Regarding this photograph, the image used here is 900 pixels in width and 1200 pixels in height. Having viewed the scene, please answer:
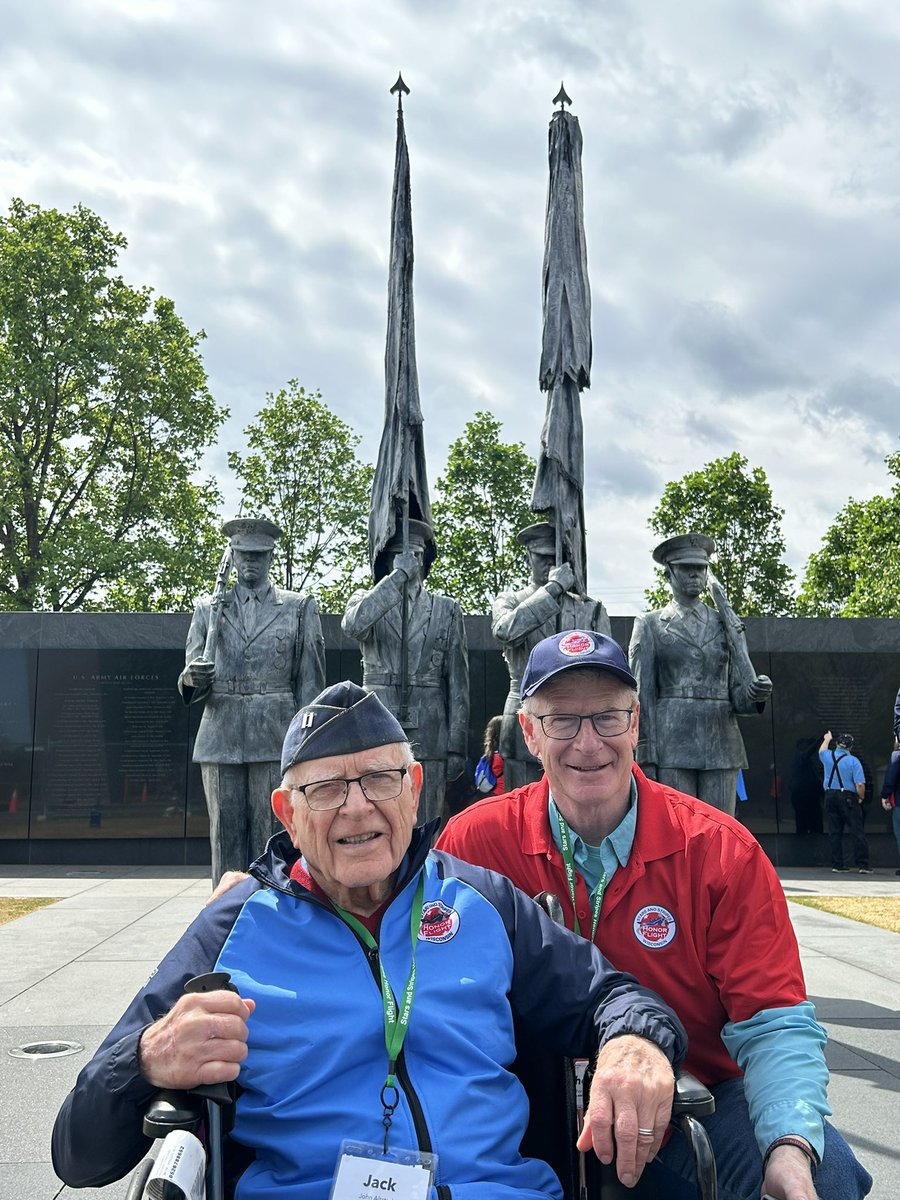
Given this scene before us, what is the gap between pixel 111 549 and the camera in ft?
71.3

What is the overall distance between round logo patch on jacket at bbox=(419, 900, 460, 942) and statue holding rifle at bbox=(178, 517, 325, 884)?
13.2 ft

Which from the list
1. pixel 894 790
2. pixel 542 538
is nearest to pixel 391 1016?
pixel 542 538

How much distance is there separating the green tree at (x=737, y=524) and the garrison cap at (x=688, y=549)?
2603cm

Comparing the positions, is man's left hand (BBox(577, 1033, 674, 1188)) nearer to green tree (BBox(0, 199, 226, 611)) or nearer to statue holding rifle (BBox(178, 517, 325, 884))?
statue holding rifle (BBox(178, 517, 325, 884))

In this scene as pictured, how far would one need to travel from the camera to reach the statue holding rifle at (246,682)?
243 inches

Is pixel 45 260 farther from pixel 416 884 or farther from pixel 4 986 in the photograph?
pixel 416 884

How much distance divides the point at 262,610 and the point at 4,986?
2.43 m

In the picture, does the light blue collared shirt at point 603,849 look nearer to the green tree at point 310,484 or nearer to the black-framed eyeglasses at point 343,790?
the black-framed eyeglasses at point 343,790

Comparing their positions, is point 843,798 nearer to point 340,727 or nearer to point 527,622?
point 527,622

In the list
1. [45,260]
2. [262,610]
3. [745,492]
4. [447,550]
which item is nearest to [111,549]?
[45,260]

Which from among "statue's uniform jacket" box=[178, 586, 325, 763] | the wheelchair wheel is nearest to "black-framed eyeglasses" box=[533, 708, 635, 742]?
the wheelchair wheel

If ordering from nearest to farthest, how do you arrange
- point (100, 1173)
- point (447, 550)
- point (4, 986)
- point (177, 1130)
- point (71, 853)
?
point (177, 1130), point (100, 1173), point (4, 986), point (71, 853), point (447, 550)

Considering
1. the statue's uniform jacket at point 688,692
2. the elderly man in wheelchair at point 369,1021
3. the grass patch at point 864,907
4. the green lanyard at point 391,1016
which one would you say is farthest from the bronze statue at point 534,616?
the green lanyard at point 391,1016

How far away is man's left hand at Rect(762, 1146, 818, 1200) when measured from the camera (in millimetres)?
1794
